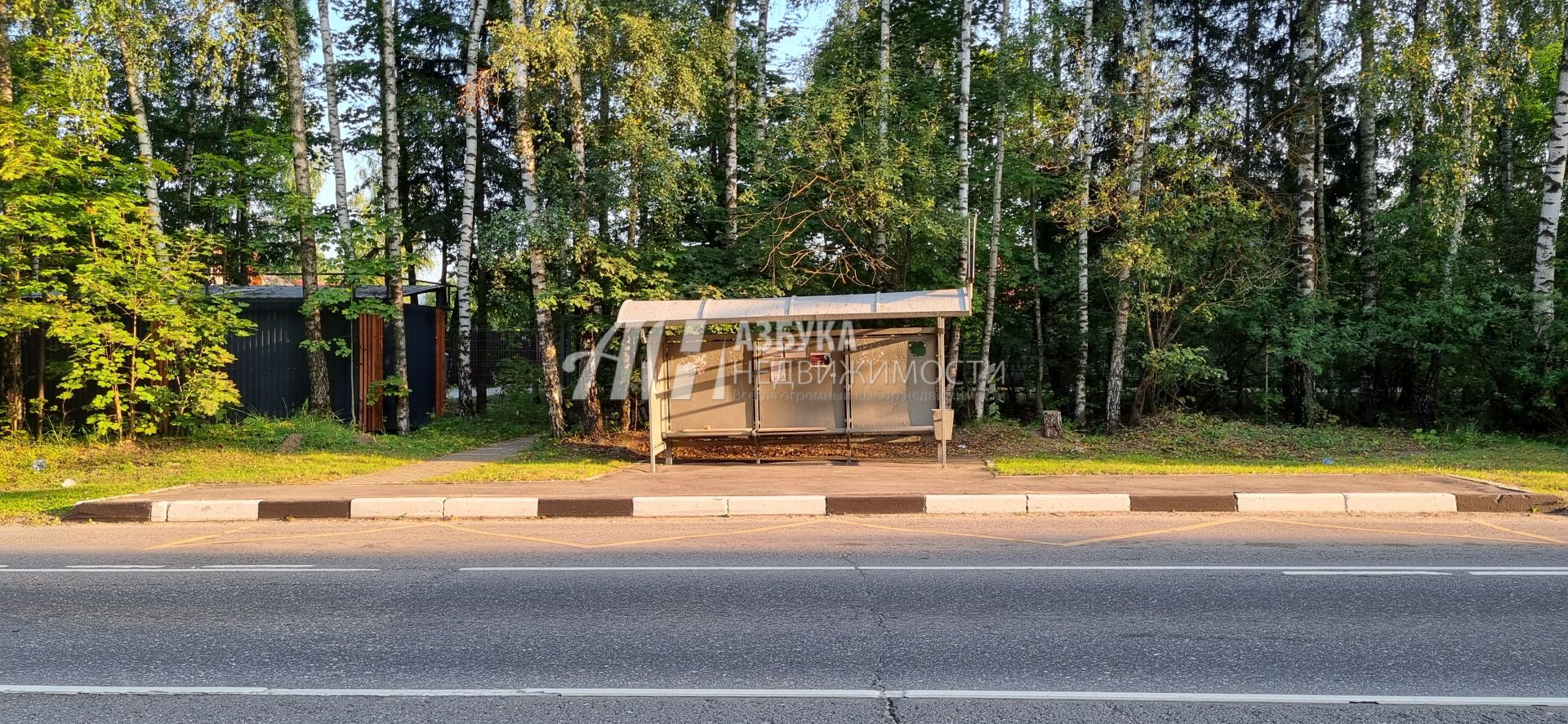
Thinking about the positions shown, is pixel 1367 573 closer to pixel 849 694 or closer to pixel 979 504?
pixel 979 504

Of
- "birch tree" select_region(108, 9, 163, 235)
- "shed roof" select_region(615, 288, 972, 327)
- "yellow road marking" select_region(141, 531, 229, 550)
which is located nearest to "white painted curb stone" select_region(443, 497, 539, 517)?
"yellow road marking" select_region(141, 531, 229, 550)

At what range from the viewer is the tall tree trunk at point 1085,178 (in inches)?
587

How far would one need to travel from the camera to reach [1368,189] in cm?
1752

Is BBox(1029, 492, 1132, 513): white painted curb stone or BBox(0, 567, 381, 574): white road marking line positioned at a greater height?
BBox(1029, 492, 1132, 513): white painted curb stone

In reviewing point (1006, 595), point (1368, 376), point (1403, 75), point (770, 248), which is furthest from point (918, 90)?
point (1006, 595)

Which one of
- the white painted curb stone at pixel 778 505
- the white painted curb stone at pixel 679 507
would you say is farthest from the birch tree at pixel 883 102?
the white painted curb stone at pixel 679 507

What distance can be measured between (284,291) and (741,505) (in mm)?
14257

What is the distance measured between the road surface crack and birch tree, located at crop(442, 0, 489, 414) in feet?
36.3

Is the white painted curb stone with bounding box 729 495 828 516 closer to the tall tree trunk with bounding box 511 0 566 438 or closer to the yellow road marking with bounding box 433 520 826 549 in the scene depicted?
the yellow road marking with bounding box 433 520 826 549

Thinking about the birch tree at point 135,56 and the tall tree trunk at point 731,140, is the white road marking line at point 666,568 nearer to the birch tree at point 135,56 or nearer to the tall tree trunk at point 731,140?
the tall tree trunk at point 731,140

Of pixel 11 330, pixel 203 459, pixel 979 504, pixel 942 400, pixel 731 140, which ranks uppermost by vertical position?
pixel 731 140

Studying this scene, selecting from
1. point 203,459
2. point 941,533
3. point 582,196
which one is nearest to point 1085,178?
point 582,196

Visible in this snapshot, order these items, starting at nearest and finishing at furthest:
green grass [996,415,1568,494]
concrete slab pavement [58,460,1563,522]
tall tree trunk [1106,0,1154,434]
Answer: concrete slab pavement [58,460,1563,522] < green grass [996,415,1568,494] < tall tree trunk [1106,0,1154,434]

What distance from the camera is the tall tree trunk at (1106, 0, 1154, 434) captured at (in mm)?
14594
